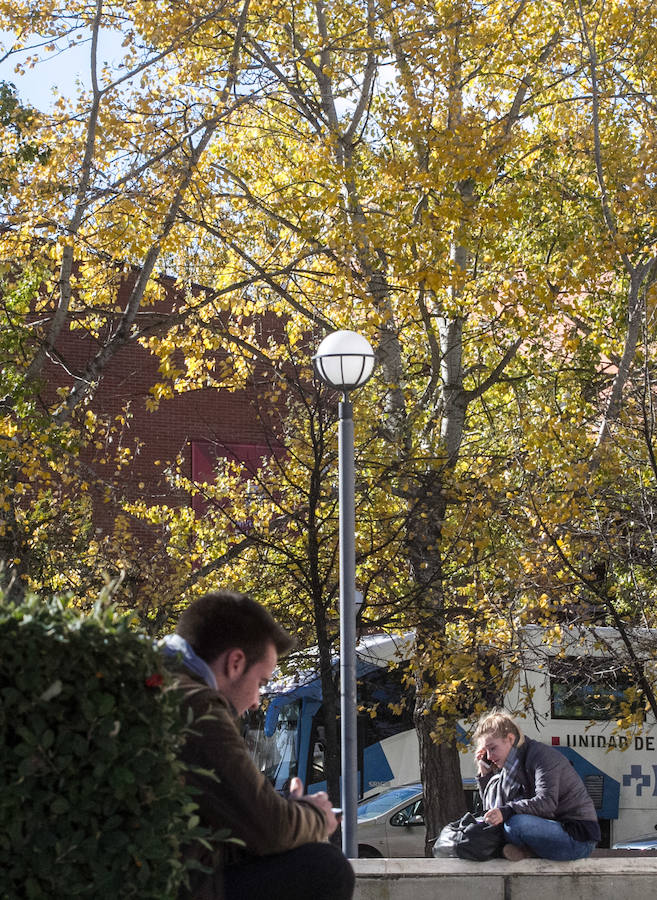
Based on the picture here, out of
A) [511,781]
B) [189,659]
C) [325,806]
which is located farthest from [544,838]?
[189,659]

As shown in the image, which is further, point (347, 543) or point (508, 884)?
point (347, 543)

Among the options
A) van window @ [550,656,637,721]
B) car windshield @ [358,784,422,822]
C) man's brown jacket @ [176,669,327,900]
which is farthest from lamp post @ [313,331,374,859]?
car windshield @ [358,784,422,822]

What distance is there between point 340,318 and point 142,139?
9.95 ft

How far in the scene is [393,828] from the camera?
15.7m

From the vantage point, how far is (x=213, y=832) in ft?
9.87

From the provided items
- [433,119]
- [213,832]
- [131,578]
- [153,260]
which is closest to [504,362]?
[433,119]

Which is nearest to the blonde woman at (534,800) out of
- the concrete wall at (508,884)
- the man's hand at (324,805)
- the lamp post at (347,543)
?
the concrete wall at (508,884)

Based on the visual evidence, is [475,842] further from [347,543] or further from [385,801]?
[385,801]

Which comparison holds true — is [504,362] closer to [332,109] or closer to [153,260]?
[332,109]

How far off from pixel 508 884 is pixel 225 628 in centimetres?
269

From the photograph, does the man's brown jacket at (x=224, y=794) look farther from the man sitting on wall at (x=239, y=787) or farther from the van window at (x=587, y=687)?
the van window at (x=587, y=687)

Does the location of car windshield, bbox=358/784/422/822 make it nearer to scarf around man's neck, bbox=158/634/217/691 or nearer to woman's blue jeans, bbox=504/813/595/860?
woman's blue jeans, bbox=504/813/595/860

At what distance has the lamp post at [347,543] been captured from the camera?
26.3 ft

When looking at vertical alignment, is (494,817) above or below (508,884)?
above
